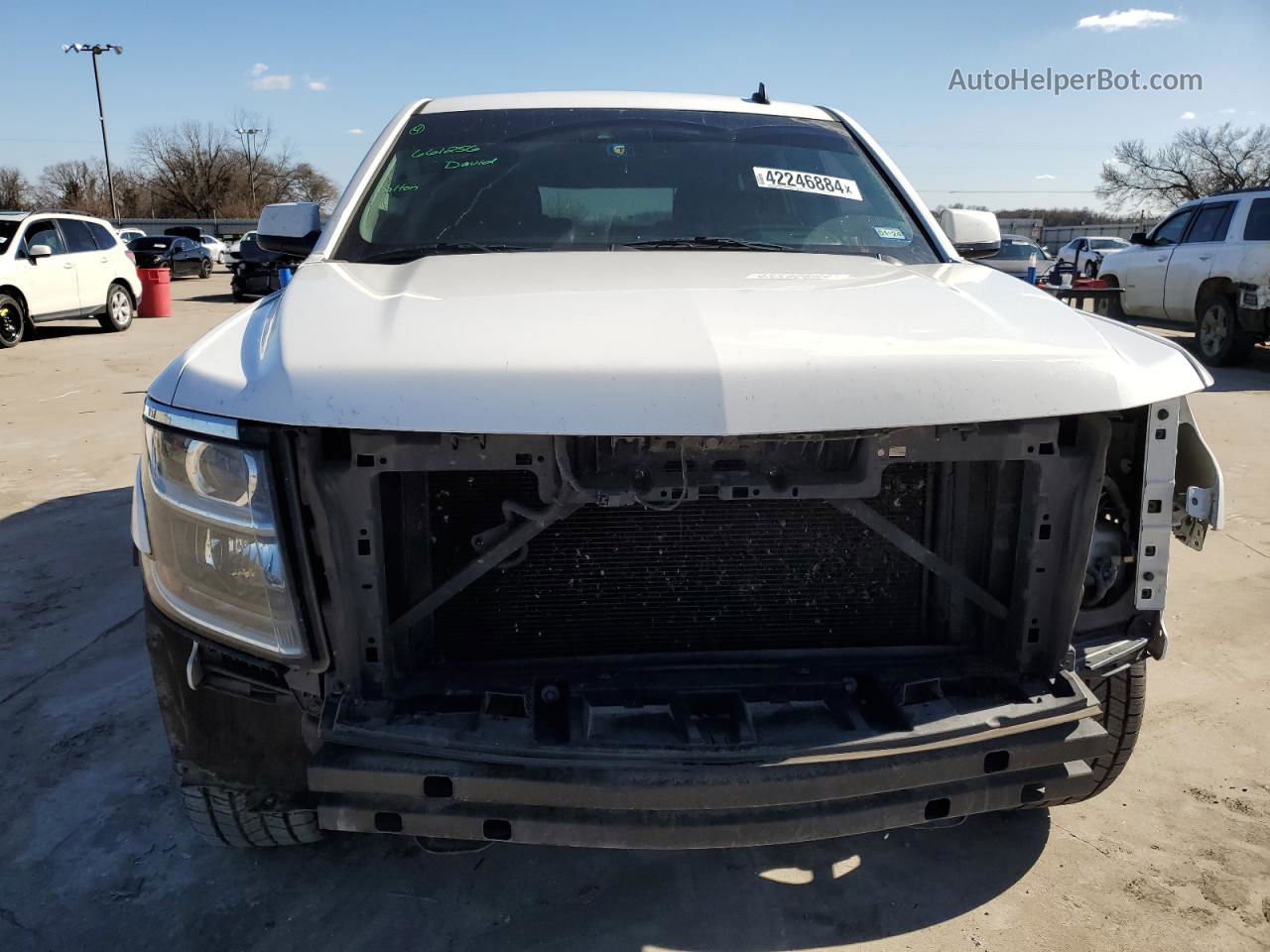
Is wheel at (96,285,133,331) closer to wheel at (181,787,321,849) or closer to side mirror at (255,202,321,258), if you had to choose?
side mirror at (255,202,321,258)

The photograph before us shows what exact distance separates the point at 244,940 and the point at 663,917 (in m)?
0.97

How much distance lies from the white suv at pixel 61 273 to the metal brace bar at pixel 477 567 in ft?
44.2

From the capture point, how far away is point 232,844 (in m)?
2.27

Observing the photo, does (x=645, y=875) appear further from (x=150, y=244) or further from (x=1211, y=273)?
(x=150, y=244)

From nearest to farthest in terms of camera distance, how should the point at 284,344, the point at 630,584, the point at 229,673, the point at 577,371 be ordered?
the point at 577,371, the point at 284,344, the point at 229,673, the point at 630,584

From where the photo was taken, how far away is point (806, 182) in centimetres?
301

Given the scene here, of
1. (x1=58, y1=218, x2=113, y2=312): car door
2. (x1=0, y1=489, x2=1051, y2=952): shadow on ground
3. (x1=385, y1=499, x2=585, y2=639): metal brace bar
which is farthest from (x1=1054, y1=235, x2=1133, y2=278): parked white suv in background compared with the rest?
(x1=385, y1=499, x2=585, y2=639): metal brace bar

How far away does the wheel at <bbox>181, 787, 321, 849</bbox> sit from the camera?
2097 mm

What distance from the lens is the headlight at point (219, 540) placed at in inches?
67.4

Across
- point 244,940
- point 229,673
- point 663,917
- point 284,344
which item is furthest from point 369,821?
point 284,344

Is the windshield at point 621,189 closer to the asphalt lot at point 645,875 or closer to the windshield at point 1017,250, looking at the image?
the asphalt lot at point 645,875

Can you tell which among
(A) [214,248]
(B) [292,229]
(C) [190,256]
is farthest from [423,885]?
(A) [214,248]

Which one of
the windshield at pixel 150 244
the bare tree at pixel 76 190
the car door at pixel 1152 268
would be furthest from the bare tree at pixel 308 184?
the car door at pixel 1152 268

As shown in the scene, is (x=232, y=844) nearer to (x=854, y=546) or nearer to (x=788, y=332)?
(x=854, y=546)
